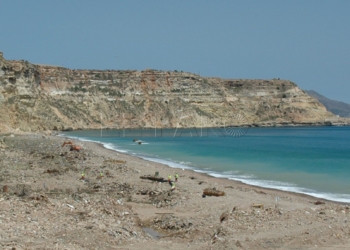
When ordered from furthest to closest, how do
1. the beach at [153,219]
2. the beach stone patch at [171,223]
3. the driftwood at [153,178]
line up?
the driftwood at [153,178], the beach stone patch at [171,223], the beach at [153,219]

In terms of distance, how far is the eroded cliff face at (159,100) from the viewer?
9269 cm

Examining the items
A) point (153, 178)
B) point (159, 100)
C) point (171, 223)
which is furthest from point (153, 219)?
point (159, 100)

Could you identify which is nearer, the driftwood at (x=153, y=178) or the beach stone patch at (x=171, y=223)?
the beach stone patch at (x=171, y=223)

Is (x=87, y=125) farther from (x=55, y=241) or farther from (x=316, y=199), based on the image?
(x=55, y=241)

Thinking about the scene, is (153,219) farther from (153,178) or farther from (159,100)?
(159,100)

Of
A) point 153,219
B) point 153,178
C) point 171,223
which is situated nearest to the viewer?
point 171,223

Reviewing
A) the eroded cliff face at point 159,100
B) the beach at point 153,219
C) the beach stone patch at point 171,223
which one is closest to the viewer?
the beach at point 153,219

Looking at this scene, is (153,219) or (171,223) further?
(153,219)

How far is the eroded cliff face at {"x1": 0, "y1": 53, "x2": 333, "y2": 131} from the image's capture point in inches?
3649

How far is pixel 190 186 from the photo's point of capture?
17.5m

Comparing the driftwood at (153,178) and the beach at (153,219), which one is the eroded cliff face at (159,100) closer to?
the driftwood at (153,178)

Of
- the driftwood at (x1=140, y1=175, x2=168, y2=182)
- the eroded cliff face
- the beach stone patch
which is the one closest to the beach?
the beach stone patch

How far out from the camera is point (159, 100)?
10419cm

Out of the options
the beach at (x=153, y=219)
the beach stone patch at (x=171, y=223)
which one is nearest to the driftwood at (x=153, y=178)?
the beach at (x=153, y=219)
